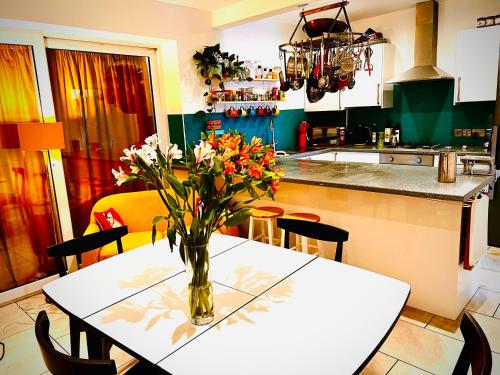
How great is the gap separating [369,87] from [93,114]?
3.51 meters

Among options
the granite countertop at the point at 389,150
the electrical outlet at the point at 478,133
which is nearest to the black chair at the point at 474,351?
the granite countertop at the point at 389,150

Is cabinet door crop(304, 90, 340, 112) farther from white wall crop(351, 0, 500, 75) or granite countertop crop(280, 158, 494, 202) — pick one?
granite countertop crop(280, 158, 494, 202)

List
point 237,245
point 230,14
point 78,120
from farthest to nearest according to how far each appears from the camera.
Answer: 1. point 230,14
2. point 78,120
3. point 237,245

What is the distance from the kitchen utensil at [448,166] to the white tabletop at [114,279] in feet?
5.33

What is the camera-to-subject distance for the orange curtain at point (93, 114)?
341 centimetres

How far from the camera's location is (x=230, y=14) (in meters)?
4.01

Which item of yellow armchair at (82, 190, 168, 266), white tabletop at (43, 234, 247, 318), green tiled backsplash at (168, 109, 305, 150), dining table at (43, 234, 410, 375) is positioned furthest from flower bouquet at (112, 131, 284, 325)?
green tiled backsplash at (168, 109, 305, 150)

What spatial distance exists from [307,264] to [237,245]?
0.50 metres

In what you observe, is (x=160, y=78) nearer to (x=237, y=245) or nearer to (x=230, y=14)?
(x=230, y=14)

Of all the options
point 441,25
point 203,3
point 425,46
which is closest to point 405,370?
point 203,3

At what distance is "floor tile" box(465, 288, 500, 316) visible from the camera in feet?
8.70

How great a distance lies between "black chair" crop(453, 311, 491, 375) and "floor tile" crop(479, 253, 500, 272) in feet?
8.77

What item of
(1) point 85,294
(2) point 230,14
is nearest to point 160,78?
(2) point 230,14

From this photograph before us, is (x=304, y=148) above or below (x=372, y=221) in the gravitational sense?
above
